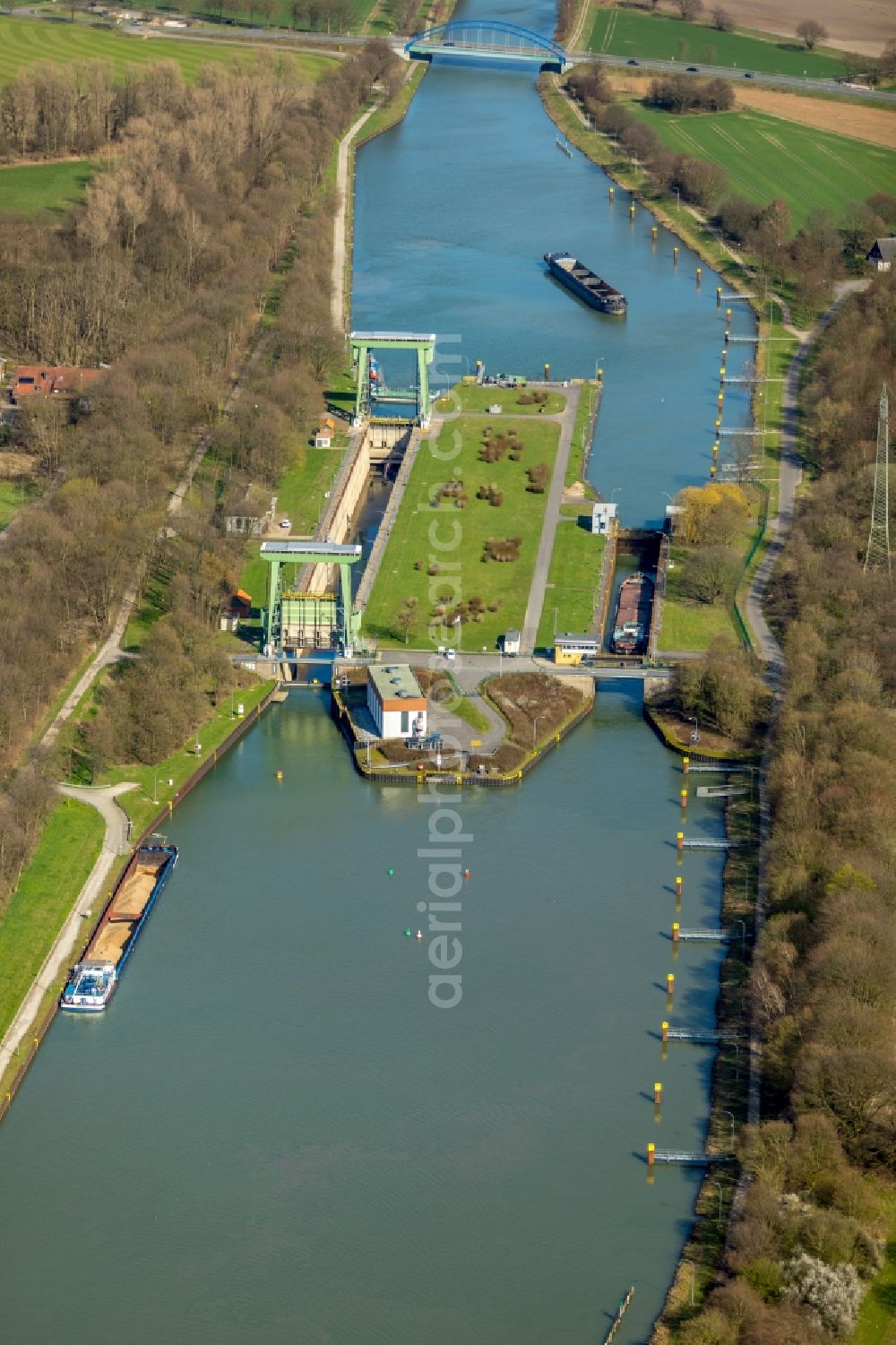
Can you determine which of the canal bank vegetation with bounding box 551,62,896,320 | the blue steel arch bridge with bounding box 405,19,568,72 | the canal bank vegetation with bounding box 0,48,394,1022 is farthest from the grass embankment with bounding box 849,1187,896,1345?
the blue steel arch bridge with bounding box 405,19,568,72

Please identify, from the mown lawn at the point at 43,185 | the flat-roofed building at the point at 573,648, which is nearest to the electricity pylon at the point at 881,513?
the flat-roofed building at the point at 573,648

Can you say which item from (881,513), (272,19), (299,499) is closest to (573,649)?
(881,513)

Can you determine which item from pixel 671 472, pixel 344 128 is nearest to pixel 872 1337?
pixel 671 472

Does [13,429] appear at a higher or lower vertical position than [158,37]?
lower

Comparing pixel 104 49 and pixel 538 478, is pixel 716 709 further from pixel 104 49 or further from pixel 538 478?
pixel 104 49

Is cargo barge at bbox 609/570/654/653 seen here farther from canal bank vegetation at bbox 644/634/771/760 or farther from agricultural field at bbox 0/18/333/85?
agricultural field at bbox 0/18/333/85

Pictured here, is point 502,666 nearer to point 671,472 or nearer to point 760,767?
point 760,767

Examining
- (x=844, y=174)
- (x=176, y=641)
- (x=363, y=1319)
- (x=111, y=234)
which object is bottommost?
(x=363, y=1319)

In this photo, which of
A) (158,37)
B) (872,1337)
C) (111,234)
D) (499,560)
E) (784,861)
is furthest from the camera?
(158,37)

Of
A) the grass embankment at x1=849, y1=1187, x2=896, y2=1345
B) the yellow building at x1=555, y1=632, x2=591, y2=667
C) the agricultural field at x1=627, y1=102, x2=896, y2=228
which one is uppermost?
the agricultural field at x1=627, y1=102, x2=896, y2=228
